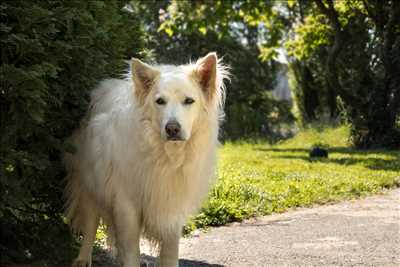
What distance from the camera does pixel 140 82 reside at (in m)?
5.17

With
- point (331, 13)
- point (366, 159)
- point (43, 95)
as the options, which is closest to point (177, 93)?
point (43, 95)

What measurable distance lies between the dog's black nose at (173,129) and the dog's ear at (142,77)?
1.29 feet

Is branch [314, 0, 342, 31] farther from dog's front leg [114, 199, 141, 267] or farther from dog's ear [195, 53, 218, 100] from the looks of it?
dog's front leg [114, 199, 141, 267]

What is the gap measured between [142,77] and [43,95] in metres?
0.85

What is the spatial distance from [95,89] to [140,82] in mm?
676

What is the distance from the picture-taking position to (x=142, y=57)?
6887 millimetres

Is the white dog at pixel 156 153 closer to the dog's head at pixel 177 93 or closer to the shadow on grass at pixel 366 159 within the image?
the dog's head at pixel 177 93

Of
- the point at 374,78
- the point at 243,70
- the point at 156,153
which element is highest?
the point at 243,70

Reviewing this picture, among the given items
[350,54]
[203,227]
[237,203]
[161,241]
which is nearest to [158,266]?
[161,241]

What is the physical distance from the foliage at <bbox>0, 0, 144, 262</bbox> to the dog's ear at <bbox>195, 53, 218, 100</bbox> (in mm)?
826

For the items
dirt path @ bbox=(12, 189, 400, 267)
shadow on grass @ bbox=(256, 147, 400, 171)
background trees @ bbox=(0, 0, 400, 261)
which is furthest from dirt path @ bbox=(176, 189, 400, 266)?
shadow on grass @ bbox=(256, 147, 400, 171)

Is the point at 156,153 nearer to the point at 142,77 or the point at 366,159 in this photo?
the point at 142,77

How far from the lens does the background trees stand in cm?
455

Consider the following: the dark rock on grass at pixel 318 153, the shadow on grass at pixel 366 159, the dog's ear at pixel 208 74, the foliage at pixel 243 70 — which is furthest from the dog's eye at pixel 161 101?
the foliage at pixel 243 70
